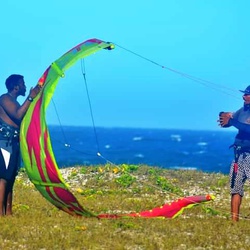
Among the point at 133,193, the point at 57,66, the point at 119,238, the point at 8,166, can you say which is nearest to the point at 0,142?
the point at 8,166

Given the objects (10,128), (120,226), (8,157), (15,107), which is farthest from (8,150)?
(120,226)

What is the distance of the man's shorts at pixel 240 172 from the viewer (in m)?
13.1

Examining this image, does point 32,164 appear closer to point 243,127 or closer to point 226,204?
point 243,127

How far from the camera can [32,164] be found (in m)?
12.6

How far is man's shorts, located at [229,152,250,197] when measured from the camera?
13.1 m

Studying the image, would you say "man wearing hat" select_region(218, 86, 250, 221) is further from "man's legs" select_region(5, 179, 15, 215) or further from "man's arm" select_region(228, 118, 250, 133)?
Result: "man's legs" select_region(5, 179, 15, 215)

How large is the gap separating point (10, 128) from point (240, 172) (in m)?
5.00

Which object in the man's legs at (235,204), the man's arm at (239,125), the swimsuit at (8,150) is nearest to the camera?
the swimsuit at (8,150)

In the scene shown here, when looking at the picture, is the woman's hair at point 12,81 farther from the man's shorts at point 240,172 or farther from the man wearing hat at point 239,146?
the man's shorts at point 240,172

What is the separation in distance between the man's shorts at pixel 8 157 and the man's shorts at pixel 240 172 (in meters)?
4.69

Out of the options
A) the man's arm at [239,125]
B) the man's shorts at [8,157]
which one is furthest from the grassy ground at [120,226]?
the man's arm at [239,125]

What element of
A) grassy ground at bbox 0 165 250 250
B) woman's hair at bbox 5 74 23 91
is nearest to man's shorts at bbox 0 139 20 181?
grassy ground at bbox 0 165 250 250

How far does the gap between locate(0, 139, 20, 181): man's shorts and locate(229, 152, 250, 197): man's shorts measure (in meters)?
4.69

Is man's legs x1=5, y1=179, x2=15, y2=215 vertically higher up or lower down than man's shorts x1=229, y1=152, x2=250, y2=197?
lower down
